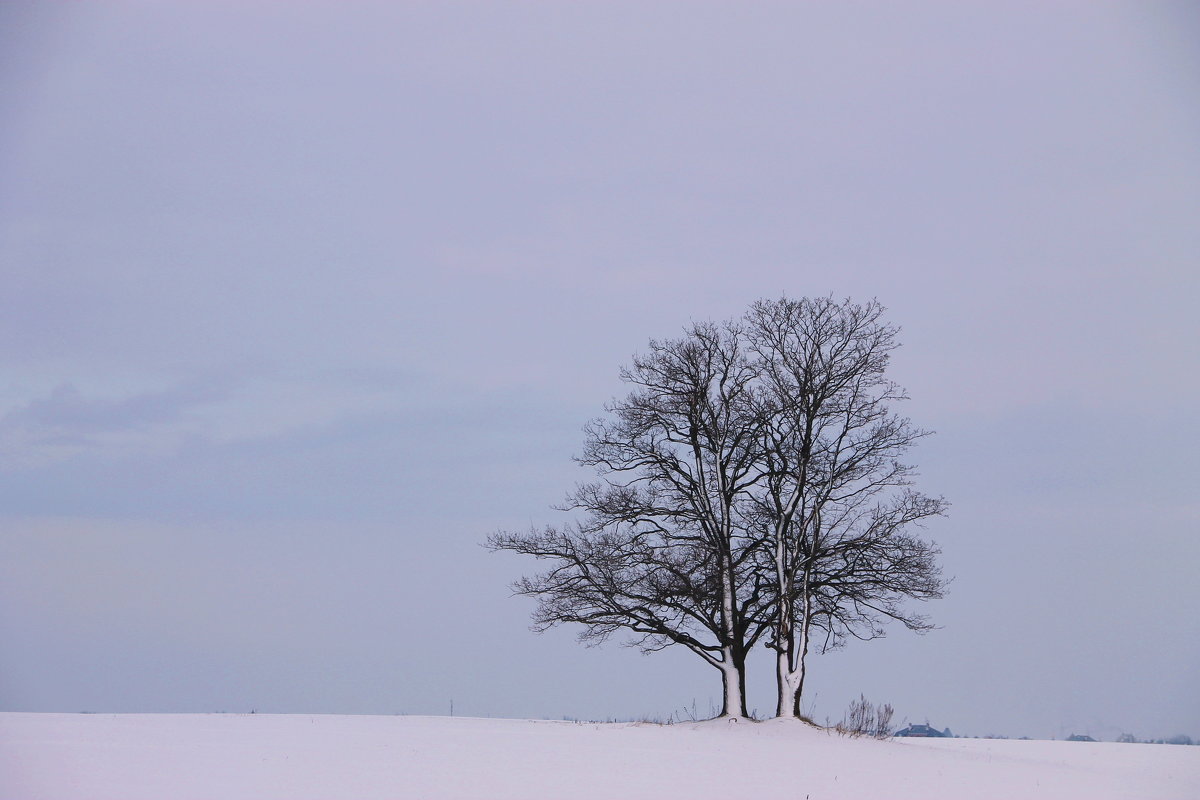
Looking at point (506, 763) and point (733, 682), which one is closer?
point (506, 763)

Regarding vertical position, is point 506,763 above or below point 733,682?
below

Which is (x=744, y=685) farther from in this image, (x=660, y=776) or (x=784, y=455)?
(x=660, y=776)

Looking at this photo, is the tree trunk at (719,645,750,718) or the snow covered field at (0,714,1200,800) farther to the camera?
the tree trunk at (719,645,750,718)

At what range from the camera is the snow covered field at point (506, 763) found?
1438 centimetres

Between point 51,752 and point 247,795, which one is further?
point 51,752

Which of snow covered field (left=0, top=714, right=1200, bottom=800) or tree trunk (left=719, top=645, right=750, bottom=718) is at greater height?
tree trunk (left=719, top=645, right=750, bottom=718)

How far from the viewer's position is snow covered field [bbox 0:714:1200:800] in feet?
47.2

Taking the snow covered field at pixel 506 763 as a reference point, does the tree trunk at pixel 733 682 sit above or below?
above

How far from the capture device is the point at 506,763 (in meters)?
17.4

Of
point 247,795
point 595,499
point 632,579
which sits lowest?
point 247,795

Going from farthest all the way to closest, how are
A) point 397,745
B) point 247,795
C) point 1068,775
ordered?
point 1068,775 < point 397,745 < point 247,795

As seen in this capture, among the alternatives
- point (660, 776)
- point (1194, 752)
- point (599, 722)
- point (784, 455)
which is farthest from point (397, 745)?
point (1194, 752)

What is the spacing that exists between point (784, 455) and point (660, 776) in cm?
1310

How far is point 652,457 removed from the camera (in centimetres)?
2933
